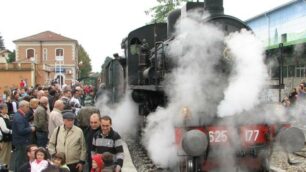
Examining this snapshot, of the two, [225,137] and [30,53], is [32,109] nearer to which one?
[225,137]

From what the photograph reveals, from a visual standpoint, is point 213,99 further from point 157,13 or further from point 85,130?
point 157,13

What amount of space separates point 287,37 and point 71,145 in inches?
684

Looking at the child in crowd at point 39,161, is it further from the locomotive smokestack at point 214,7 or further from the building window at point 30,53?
the building window at point 30,53

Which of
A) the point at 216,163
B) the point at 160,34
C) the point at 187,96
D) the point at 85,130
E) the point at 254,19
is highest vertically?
the point at 254,19

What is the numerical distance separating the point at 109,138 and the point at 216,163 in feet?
6.59

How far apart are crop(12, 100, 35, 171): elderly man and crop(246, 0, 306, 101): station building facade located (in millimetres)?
4094

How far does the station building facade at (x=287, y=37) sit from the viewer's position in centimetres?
821

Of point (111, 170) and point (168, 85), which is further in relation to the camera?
point (168, 85)

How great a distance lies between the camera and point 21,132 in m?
7.95

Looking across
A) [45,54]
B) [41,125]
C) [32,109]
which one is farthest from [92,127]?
[45,54]

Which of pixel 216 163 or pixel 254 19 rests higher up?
pixel 254 19

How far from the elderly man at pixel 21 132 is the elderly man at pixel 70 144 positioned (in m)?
1.61

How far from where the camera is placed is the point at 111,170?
5.41m

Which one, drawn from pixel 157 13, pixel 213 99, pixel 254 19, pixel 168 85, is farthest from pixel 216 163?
pixel 157 13
